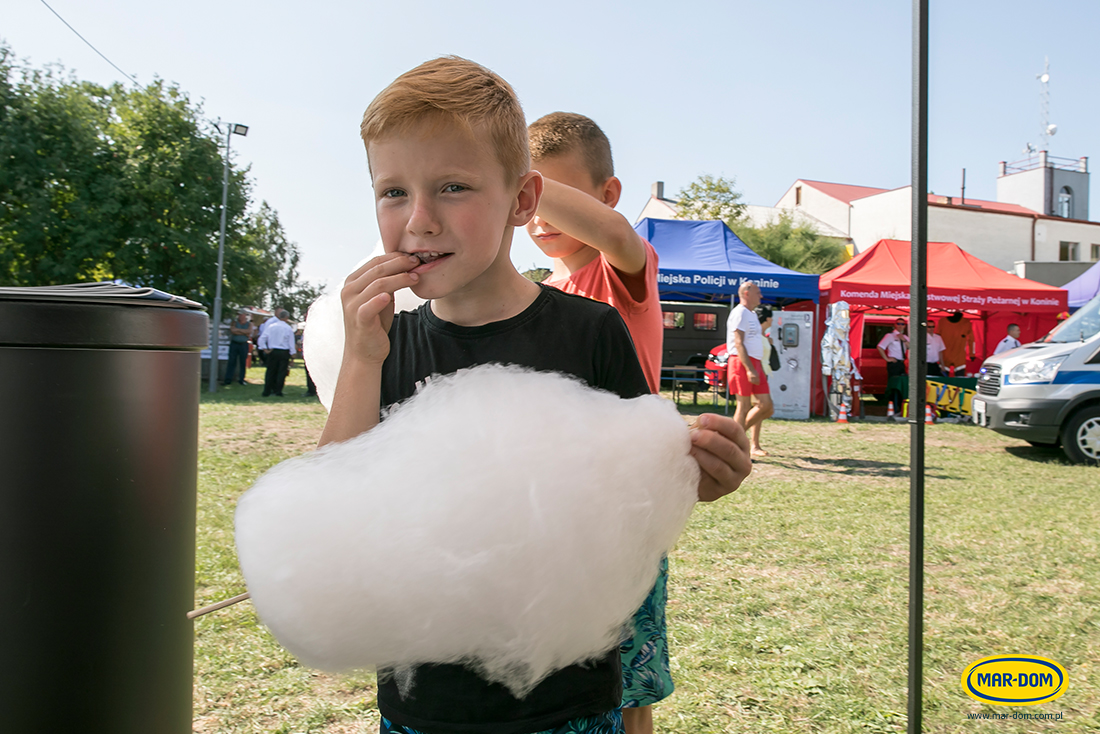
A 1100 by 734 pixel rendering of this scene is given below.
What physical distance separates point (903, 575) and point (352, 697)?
2.90 m

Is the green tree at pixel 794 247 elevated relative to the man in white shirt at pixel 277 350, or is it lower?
elevated

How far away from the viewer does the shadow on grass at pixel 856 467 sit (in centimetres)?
636

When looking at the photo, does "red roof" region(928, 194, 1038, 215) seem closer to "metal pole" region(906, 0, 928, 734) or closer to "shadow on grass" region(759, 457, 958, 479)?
"shadow on grass" region(759, 457, 958, 479)

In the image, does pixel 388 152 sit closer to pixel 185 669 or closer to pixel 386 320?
pixel 386 320

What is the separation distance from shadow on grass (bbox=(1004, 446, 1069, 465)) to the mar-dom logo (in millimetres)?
5735

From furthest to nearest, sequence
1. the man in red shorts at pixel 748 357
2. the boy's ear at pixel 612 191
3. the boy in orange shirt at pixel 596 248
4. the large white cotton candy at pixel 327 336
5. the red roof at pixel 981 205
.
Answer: the red roof at pixel 981 205
the man in red shorts at pixel 748 357
the boy's ear at pixel 612 191
the boy in orange shirt at pixel 596 248
the large white cotton candy at pixel 327 336

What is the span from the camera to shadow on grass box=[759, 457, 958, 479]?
6.36 metres

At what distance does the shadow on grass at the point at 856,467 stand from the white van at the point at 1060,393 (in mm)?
1280

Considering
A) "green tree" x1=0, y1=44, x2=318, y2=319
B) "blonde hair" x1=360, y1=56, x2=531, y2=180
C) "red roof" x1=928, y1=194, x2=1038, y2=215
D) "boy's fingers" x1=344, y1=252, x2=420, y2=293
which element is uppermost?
"red roof" x1=928, y1=194, x2=1038, y2=215

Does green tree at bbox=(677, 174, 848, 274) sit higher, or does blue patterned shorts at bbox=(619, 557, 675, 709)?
green tree at bbox=(677, 174, 848, 274)

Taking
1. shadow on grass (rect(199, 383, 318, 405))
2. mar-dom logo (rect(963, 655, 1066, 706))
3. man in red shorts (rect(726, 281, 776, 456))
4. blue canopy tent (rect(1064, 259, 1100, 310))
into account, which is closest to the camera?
mar-dom logo (rect(963, 655, 1066, 706))

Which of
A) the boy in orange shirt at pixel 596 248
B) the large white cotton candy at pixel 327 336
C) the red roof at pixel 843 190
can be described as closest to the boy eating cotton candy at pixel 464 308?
the large white cotton candy at pixel 327 336

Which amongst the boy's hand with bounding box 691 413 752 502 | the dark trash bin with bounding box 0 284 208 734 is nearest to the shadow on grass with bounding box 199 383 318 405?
the dark trash bin with bounding box 0 284 208 734

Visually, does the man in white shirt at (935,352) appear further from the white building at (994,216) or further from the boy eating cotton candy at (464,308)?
the white building at (994,216)
